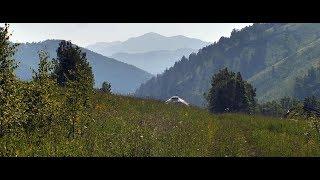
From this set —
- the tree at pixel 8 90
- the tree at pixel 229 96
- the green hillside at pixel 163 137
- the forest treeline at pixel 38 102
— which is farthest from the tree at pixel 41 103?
the tree at pixel 229 96

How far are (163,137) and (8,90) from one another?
5182 millimetres

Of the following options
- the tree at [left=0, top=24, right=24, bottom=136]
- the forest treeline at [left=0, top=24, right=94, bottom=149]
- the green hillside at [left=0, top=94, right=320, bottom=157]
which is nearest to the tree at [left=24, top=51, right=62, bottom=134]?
the forest treeline at [left=0, top=24, right=94, bottom=149]

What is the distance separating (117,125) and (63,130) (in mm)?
3188

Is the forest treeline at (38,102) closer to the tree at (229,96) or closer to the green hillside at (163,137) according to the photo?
the green hillside at (163,137)

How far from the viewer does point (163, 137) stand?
11.1m

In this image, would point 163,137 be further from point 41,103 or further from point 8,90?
point 8,90

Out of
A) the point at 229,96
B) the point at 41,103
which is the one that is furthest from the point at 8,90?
the point at 229,96

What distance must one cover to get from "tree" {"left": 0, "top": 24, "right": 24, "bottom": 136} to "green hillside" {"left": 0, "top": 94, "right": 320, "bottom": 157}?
33cm

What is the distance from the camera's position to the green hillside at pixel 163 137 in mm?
8125

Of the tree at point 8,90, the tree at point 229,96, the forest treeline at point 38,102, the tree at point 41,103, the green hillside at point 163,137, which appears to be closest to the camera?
the tree at point 8,90

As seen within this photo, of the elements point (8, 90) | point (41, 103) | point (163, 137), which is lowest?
point (163, 137)

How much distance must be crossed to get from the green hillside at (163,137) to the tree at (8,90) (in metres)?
0.33

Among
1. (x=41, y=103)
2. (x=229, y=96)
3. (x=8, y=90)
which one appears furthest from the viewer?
(x=229, y=96)
